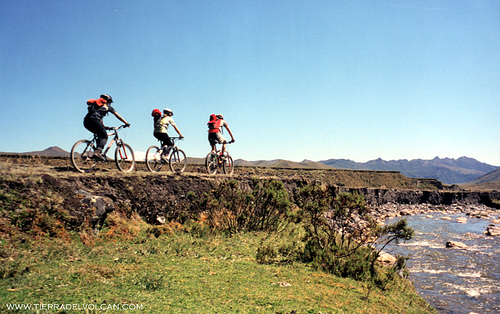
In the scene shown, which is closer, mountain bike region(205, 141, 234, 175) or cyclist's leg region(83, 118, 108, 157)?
cyclist's leg region(83, 118, 108, 157)

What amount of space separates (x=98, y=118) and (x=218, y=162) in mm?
5478

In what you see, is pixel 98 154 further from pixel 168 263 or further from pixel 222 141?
pixel 222 141

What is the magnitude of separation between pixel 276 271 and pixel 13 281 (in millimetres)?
4361

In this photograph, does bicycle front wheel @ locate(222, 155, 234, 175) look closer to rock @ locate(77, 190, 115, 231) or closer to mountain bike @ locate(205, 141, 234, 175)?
mountain bike @ locate(205, 141, 234, 175)

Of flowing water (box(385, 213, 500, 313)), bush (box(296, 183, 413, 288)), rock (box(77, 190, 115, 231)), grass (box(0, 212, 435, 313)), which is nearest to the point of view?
grass (box(0, 212, 435, 313))

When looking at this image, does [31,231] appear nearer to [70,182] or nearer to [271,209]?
[70,182]

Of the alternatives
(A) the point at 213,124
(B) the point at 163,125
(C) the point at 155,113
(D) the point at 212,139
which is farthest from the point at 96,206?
(A) the point at 213,124

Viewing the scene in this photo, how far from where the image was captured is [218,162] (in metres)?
12.7

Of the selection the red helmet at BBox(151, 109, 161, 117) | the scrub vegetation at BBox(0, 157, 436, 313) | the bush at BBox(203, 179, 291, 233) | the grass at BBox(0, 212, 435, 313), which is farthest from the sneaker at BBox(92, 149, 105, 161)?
the bush at BBox(203, 179, 291, 233)

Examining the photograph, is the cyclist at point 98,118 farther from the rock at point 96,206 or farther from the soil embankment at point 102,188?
the rock at point 96,206

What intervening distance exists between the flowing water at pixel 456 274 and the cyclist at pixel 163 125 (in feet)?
29.4

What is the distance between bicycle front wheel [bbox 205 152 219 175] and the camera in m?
12.2

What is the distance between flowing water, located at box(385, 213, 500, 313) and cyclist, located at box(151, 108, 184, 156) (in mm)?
8962

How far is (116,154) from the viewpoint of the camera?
945 cm
